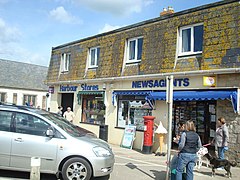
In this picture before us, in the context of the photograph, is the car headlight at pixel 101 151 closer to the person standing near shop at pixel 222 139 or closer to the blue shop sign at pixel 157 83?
the person standing near shop at pixel 222 139

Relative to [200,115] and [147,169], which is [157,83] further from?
[147,169]

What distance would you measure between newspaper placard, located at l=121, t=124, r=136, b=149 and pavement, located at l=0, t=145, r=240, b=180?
5.42ft

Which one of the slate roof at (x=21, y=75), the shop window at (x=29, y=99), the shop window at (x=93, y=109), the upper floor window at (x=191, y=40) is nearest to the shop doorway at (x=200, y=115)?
the upper floor window at (x=191, y=40)

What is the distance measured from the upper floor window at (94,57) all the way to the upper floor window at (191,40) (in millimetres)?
5949

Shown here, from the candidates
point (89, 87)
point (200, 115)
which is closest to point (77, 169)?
point (200, 115)

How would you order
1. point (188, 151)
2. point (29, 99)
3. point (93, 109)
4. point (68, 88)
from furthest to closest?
point (29, 99) < point (68, 88) < point (93, 109) < point (188, 151)

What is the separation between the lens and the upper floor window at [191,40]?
11.1 m

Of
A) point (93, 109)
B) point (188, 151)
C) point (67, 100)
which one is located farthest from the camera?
point (67, 100)

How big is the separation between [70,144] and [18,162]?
1.32 metres

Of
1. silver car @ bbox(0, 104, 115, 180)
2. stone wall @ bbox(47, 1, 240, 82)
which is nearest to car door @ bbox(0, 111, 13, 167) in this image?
silver car @ bbox(0, 104, 115, 180)

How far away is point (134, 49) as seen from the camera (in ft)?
45.6

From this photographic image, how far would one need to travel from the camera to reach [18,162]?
6.48 metres

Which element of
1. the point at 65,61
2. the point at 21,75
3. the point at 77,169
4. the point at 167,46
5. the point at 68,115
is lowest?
the point at 77,169

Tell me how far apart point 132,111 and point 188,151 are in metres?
7.46
